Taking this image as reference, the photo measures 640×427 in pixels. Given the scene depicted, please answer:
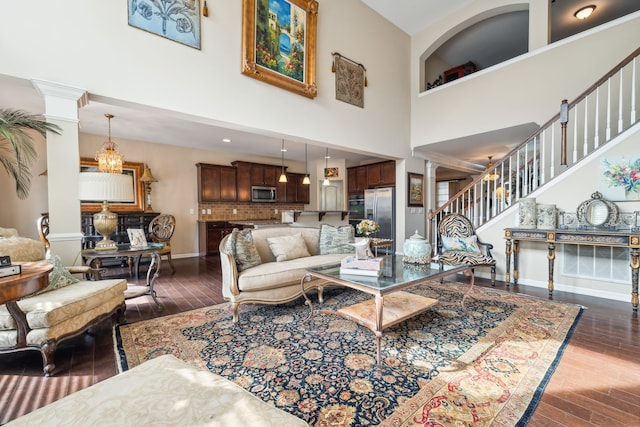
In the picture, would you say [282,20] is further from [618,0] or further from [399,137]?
[618,0]

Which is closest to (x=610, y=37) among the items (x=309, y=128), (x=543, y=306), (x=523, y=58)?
(x=523, y=58)

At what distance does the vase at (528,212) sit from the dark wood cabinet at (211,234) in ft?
19.2

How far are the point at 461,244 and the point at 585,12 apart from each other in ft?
18.7

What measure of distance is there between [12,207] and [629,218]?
9.05 m

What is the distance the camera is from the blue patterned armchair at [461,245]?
3.64 m


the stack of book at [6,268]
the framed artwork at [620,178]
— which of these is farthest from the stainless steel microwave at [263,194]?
the framed artwork at [620,178]

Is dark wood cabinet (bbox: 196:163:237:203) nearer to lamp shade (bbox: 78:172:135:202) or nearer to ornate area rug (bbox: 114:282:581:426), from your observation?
lamp shade (bbox: 78:172:135:202)

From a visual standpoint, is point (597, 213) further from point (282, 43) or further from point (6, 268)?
point (6, 268)

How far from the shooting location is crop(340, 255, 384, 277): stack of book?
2.27 m

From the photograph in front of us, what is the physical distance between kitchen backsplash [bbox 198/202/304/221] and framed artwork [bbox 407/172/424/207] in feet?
11.8

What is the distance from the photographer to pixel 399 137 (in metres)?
5.75

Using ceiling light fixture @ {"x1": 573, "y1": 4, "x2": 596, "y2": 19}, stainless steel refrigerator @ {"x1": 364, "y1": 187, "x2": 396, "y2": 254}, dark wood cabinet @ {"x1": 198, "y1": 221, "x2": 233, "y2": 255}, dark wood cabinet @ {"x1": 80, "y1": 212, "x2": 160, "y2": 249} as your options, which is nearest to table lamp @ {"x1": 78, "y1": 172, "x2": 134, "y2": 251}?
dark wood cabinet @ {"x1": 80, "y1": 212, "x2": 160, "y2": 249}

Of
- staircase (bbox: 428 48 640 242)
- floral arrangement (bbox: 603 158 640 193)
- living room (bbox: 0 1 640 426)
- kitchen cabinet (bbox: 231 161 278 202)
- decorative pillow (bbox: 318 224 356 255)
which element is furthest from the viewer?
kitchen cabinet (bbox: 231 161 278 202)

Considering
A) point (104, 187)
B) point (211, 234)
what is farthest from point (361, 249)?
point (211, 234)
